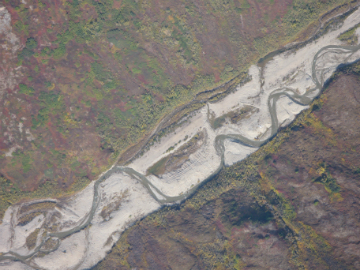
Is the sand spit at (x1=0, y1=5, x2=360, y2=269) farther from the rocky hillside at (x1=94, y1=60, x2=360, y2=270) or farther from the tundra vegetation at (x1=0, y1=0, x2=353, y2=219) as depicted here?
the tundra vegetation at (x1=0, y1=0, x2=353, y2=219)

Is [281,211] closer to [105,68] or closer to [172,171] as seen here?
[172,171]

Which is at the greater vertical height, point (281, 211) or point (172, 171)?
point (172, 171)

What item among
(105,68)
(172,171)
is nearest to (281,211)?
(172,171)

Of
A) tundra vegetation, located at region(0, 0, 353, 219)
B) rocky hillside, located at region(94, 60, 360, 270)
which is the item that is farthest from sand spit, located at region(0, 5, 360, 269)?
tundra vegetation, located at region(0, 0, 353, 219)

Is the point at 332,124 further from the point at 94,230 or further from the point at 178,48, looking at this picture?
the point at 94,230

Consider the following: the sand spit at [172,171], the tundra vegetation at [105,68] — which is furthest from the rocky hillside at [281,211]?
the tundra vegetation at [105,68]

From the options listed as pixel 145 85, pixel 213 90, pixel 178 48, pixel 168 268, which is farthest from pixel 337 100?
pixel 168 268
